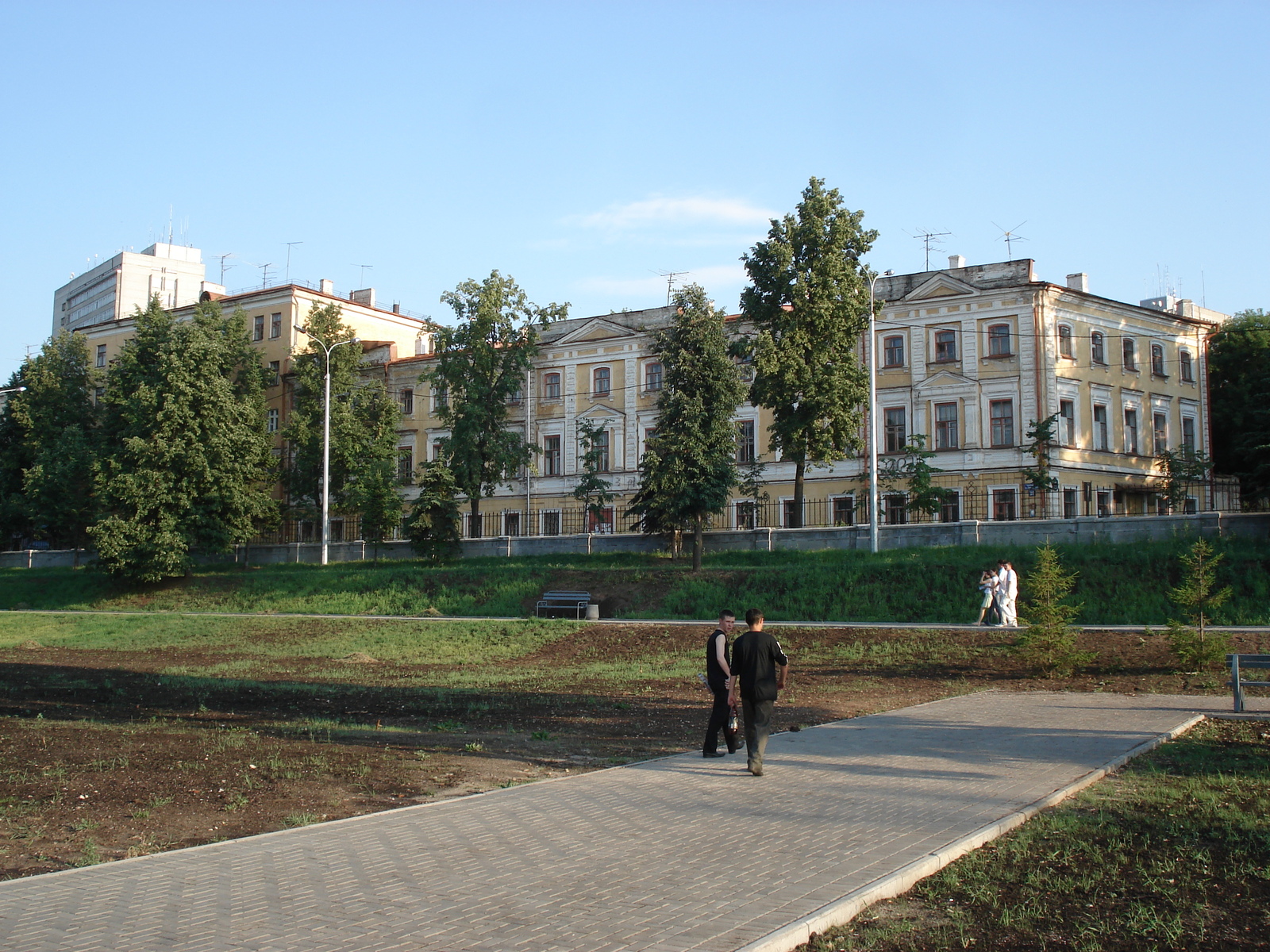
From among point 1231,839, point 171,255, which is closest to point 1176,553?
point 1231,839

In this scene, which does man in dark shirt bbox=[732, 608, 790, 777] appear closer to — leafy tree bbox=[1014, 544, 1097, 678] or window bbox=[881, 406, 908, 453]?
leafy tree bbox=[1014, 544, 1097, 678]

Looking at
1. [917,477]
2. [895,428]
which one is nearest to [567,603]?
[917,477]

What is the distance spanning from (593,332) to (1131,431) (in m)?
26.0

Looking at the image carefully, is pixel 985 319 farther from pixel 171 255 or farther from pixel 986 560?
pixel 171 255

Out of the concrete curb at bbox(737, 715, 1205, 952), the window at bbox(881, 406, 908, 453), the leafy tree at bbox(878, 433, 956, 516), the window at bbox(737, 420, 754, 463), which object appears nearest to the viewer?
the concrete curb at bbox(737, 715, 1205, 952)

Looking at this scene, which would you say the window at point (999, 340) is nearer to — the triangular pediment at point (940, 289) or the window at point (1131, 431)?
the triangular pediment at point (940, 289)

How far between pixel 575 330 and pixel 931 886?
5121 centimetres

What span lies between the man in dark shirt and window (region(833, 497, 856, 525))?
37.3 metres

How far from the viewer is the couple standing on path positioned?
10461 mm

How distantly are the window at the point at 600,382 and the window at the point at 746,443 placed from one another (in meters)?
7.44

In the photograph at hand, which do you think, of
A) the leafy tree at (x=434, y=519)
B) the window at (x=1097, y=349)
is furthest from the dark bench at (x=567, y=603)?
the window at (x=1097, y=349)

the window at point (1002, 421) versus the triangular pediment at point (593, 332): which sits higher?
the triangular pediment at point (593, 332)

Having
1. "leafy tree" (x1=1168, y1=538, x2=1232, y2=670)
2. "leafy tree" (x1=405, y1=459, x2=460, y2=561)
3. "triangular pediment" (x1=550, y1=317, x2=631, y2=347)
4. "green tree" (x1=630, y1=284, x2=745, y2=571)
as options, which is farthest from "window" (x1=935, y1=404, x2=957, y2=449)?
"leafy tree" (x1=1168, y1=538, x2=1232, y2=670)

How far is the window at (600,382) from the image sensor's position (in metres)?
55.7
